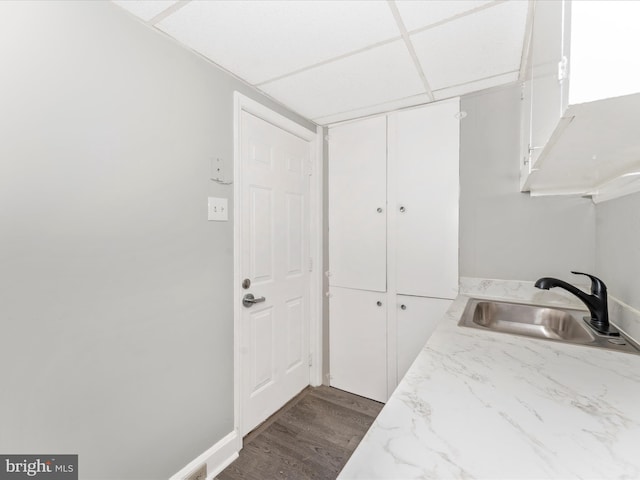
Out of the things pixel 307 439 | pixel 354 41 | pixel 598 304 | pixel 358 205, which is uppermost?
pixel 354 41

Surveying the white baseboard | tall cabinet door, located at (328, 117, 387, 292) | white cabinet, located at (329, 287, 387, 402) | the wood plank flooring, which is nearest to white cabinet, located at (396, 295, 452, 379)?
white cabinet, located at (329, 287, 387, 402)

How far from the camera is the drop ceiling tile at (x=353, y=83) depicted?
1.52 meters

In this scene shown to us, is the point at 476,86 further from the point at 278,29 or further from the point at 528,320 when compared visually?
the point at 528,320

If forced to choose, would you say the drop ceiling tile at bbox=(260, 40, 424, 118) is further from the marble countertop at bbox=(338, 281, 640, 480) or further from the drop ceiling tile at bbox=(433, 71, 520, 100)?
the marble countertop at bbox=(338, 281, 640, 480)

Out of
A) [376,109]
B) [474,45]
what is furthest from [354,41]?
[376,109]

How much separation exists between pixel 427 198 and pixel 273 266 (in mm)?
1205

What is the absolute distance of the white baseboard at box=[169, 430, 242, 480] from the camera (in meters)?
1.42

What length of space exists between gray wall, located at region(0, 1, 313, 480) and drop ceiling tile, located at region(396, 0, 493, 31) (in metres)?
1.02

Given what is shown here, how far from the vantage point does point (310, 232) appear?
7.89 feet

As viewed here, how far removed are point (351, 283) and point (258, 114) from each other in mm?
1434

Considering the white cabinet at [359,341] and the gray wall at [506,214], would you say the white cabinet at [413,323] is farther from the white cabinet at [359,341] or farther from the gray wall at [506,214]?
the gray wall at [506,214]

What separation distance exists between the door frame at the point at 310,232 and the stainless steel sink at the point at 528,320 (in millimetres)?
1207

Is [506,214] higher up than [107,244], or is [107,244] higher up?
[506,214]

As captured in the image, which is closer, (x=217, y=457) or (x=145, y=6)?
(x=145, y=6)
